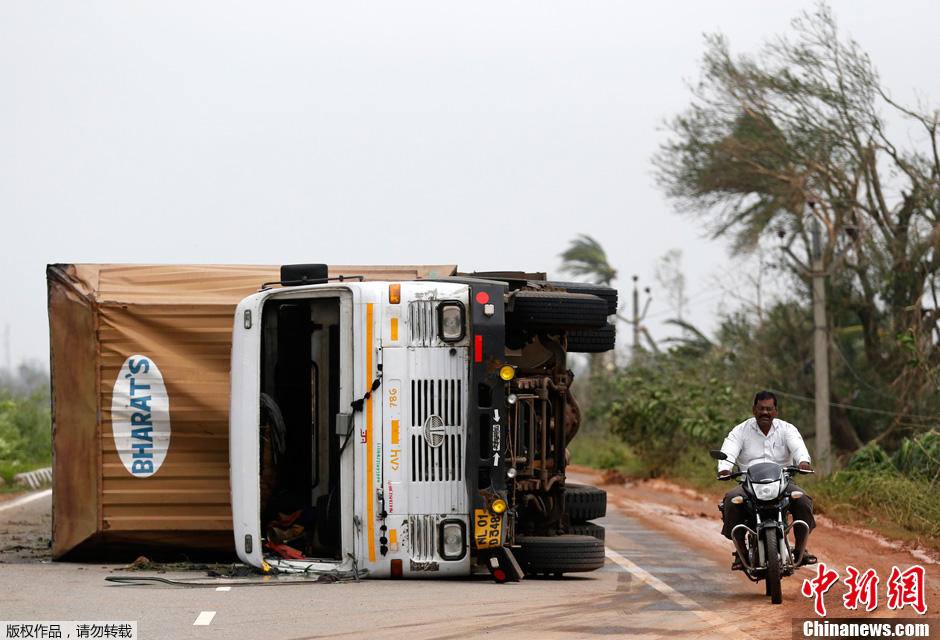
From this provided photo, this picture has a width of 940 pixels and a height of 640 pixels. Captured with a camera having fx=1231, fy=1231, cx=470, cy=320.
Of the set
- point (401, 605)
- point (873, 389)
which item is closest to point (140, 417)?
point (401, 605)

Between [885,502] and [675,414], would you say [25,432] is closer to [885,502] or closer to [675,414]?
[675,414]

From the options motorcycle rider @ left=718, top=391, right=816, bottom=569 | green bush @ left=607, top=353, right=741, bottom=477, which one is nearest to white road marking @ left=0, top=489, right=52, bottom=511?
motorcycle rider @ left=718, top=391, right=816, bottom=569

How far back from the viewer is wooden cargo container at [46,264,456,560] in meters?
11.4

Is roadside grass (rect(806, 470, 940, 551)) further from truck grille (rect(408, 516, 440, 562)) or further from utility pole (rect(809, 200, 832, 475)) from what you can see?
truck grille (rect(408, 516, 440, 562))

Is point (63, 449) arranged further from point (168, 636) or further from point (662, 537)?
point (662, 537)

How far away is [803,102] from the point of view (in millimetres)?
27344

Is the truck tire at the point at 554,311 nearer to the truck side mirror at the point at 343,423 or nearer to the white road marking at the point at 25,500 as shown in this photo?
the truck side mirror at the point at 343,423

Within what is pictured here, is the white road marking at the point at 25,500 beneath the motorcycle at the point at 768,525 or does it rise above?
beneath

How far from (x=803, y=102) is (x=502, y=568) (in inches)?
785

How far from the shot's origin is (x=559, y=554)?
1047 cm

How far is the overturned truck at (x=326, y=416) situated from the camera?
32.3ft

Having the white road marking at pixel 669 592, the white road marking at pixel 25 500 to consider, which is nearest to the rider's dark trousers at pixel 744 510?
the white road marking at pixel 669 592

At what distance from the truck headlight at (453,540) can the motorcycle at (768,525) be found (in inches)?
82.2

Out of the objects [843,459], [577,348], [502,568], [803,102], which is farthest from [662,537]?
[803,102]
